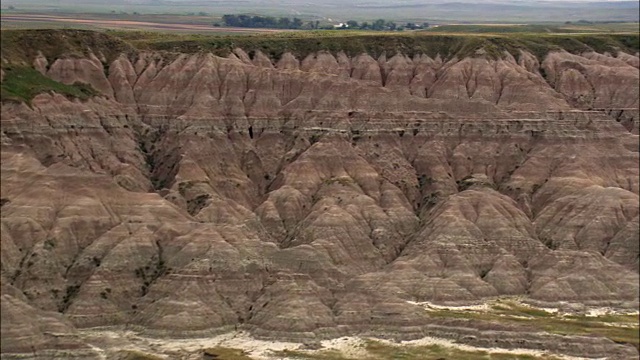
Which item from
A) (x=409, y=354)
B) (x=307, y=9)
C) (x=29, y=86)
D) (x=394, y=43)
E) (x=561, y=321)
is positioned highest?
(x=307, y=9)

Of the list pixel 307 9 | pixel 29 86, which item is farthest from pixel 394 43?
pixel 29 86

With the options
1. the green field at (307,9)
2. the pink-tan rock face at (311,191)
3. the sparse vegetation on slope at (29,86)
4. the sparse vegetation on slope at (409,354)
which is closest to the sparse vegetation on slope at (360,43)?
the pink-tan rock face at (311,191)

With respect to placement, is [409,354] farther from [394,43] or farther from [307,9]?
[307,9]

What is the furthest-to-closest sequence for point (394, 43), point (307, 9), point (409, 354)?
point (307, 9), point (394, 43), point (409, 354)

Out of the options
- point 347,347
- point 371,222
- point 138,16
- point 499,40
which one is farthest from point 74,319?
point 499,40

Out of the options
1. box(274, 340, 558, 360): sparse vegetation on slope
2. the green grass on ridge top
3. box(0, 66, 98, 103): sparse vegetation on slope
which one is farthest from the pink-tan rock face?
box(274, 340, 558, 360): sparse vegetation on slope

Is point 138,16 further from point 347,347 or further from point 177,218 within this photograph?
point 347,347

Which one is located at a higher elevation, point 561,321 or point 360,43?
point 360,43

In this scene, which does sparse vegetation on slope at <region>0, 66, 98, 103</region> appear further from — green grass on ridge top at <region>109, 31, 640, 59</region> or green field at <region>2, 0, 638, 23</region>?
green grass on ridge top at <region>109, 31, 640, 59</region>

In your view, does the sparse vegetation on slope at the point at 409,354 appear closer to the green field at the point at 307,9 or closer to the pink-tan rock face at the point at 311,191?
the pink-tan rock face at the point at 311,191

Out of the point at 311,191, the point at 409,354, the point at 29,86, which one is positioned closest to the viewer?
the point at 409,354
